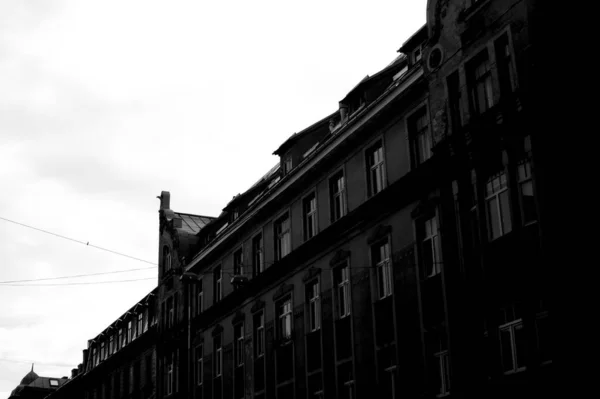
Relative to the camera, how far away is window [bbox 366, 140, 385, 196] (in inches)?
1190

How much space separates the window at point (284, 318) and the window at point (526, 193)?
46.0 feet

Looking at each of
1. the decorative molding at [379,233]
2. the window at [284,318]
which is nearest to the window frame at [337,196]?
the decorative molding at [379,233]

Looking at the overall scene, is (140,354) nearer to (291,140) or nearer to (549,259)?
(291,140)

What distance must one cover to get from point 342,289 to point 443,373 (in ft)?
23.2

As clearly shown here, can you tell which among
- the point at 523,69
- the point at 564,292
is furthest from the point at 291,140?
the point at 564,292

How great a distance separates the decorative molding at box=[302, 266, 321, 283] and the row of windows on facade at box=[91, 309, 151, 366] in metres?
24.0

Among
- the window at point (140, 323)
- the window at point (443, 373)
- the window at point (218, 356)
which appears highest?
the window at point (140, 323)

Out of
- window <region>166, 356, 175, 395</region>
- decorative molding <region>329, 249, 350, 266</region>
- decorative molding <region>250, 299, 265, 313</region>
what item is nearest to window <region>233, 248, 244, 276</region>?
decorative molding <region>250, 299, 265, 313</region>

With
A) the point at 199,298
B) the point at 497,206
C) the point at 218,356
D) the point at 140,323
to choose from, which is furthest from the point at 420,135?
the point at 140,323

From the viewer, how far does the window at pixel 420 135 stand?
2784cm

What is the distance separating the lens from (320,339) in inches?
1262

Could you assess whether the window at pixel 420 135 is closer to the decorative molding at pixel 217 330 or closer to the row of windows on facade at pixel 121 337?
the decorative molding at pixel 217 330

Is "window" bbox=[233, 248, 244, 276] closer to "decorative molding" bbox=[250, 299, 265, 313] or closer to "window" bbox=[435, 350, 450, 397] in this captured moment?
"decorative molding" bbox=[250, 299, 265, 313]

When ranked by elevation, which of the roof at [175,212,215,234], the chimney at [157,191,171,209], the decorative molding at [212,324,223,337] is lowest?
the decorative molding at [212,324,223,337]
